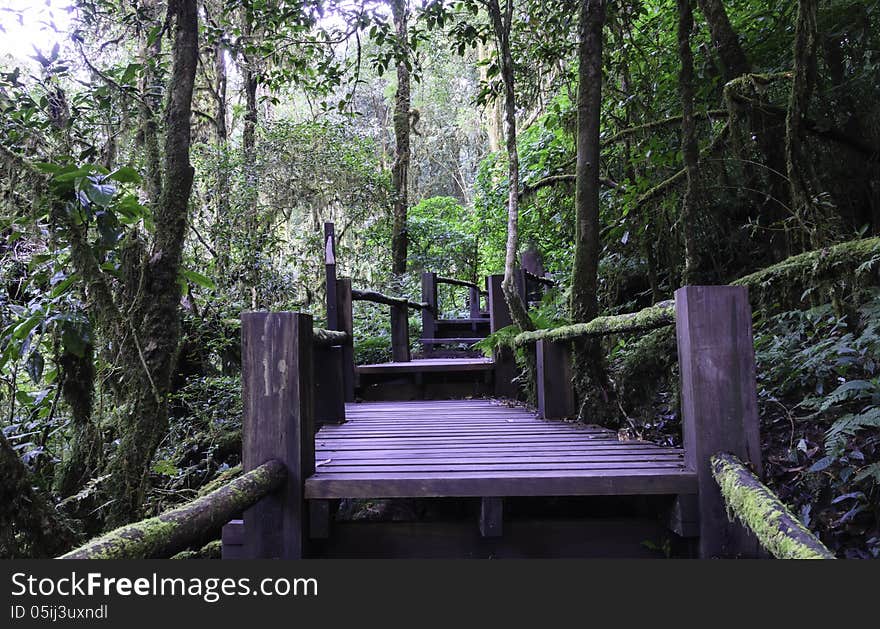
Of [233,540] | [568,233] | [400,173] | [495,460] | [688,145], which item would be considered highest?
[400,173]

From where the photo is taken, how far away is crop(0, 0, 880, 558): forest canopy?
10.9ft

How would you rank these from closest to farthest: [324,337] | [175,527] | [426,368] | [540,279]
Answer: [175,527], [324,337], [426,368], [540,279]

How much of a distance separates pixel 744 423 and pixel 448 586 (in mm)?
1198

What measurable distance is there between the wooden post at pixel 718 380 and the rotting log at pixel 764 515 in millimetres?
71

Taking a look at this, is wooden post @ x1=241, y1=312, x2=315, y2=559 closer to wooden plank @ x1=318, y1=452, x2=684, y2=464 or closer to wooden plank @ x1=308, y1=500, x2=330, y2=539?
wooden plank @ x1=308, y1=500, x2=330, y2=539

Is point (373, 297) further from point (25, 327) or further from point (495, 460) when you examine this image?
point (495, 460)

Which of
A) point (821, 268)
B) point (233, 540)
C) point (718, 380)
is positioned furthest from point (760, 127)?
point (233, 540)

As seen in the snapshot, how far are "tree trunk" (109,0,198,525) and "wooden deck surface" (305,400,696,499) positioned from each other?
1051mm

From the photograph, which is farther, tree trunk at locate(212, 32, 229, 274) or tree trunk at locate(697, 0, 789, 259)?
tree trunk at locate(212, 32, 229, 274)

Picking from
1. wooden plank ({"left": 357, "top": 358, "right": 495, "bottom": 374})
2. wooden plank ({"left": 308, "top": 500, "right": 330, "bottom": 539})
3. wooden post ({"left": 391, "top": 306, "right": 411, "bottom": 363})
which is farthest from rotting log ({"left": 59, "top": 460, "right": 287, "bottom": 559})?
wooden post ({"left": 391, "top": 306, "right": 411, "bottom": 363})

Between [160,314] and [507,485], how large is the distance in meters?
2.75

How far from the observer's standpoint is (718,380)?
2191 mm

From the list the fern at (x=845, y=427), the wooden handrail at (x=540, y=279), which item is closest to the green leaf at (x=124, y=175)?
the fern at (x=845, y=427)

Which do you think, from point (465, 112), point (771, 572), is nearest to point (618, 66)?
point (771, 572)
